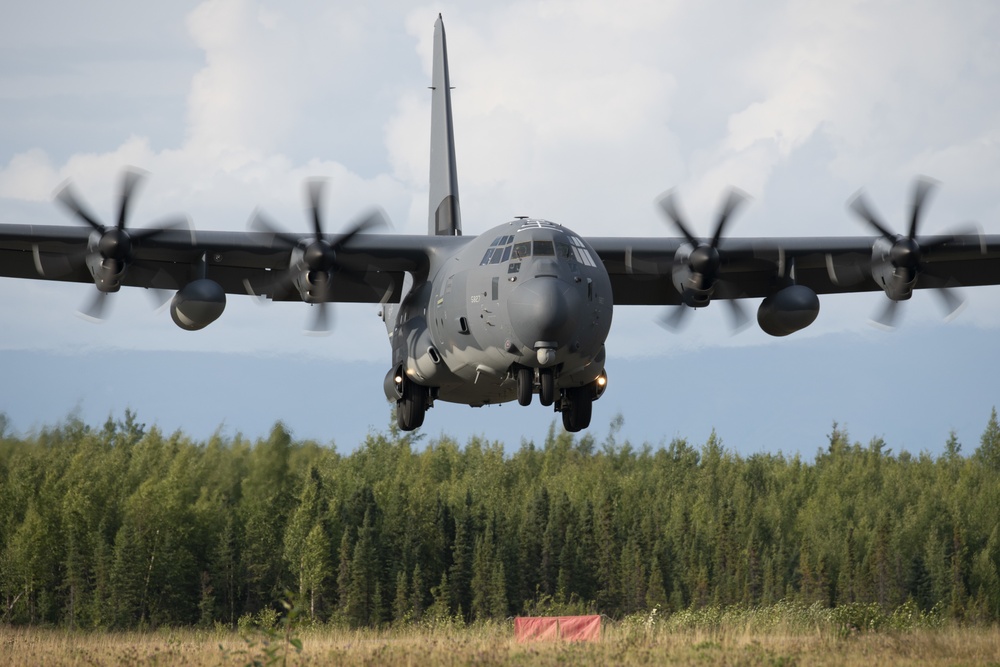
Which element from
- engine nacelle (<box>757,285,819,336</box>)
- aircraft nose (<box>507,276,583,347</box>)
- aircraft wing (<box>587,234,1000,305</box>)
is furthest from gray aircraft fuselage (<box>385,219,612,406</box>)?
engine nacelle (<box>757,285,819,336</box>)

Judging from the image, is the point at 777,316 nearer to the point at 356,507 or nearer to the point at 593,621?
the point at 593,621

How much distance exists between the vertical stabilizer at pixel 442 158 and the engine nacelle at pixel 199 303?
6.09 m

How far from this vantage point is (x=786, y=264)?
23.3 m

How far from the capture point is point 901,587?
66.2 metres

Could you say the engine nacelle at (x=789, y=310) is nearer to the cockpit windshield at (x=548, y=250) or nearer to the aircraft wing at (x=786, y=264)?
the aircraft wing at (x=786, y=264)

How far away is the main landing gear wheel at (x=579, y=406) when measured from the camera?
21266 mm

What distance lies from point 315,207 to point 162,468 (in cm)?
2969

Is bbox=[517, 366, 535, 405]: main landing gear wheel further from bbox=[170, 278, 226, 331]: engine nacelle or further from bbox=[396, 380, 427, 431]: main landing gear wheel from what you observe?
bbox=[170, 278, 226, 331]: engine nacelle

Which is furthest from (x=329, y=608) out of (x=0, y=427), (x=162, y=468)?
(x=0, y=427)

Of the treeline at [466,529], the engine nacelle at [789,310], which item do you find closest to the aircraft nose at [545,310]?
the engine nacelle at [789,310]

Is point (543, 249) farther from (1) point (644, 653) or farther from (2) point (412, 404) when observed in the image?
(1) point (644, 653)

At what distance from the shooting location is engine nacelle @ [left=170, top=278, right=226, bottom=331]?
2097 cm

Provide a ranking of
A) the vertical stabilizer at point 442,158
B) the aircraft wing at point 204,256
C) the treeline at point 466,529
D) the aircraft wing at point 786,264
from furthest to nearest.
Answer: the treeline at point 466,529 < the vertical stabilizer at point 442,158 < the aircraft wing at point 786,264 < the aircraft wing at point 204,256

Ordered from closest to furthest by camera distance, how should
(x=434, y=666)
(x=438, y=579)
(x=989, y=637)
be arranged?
1. (x=434, y=666)
2. (x=989, y=637)
3. (x=438, y=579)
